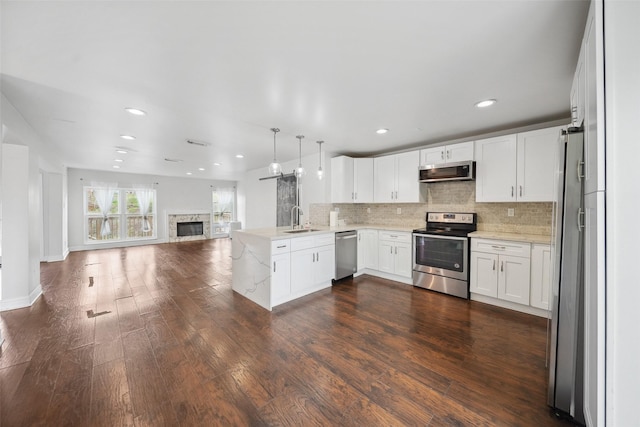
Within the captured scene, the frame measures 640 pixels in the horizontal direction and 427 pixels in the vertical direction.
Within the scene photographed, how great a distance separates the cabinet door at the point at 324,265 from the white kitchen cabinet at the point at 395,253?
95 centimetres

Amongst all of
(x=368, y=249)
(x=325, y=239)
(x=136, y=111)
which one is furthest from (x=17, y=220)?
(x=368, y=249)

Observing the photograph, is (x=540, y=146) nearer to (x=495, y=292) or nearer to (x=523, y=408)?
(x=495, y=292)

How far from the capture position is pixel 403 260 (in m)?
4.19

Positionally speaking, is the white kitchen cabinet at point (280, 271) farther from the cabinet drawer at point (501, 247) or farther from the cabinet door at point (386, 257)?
the cabinet drawer at point (501, 247)

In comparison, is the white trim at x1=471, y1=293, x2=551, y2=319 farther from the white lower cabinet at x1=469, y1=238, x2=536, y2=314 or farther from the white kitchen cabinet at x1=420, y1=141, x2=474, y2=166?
the white kitchen cabinet at x1=420, y1=141, x2=474, y2=166

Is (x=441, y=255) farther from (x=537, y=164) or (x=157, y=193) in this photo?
(x=157, y=193)

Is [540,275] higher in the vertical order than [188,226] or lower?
lower

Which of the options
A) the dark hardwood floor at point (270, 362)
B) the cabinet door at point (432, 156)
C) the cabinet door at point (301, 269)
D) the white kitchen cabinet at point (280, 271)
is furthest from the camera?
the cabinet door at point (432, 156)

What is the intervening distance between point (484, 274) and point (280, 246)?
2777mm

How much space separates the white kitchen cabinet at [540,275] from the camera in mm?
2883

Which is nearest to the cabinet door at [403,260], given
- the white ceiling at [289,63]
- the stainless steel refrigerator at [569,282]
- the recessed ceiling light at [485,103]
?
the white ceiling at [289,63]

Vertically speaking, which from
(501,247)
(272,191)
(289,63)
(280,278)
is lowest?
(280,278)

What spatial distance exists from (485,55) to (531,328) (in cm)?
281

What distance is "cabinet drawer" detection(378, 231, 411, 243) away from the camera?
4.15m
